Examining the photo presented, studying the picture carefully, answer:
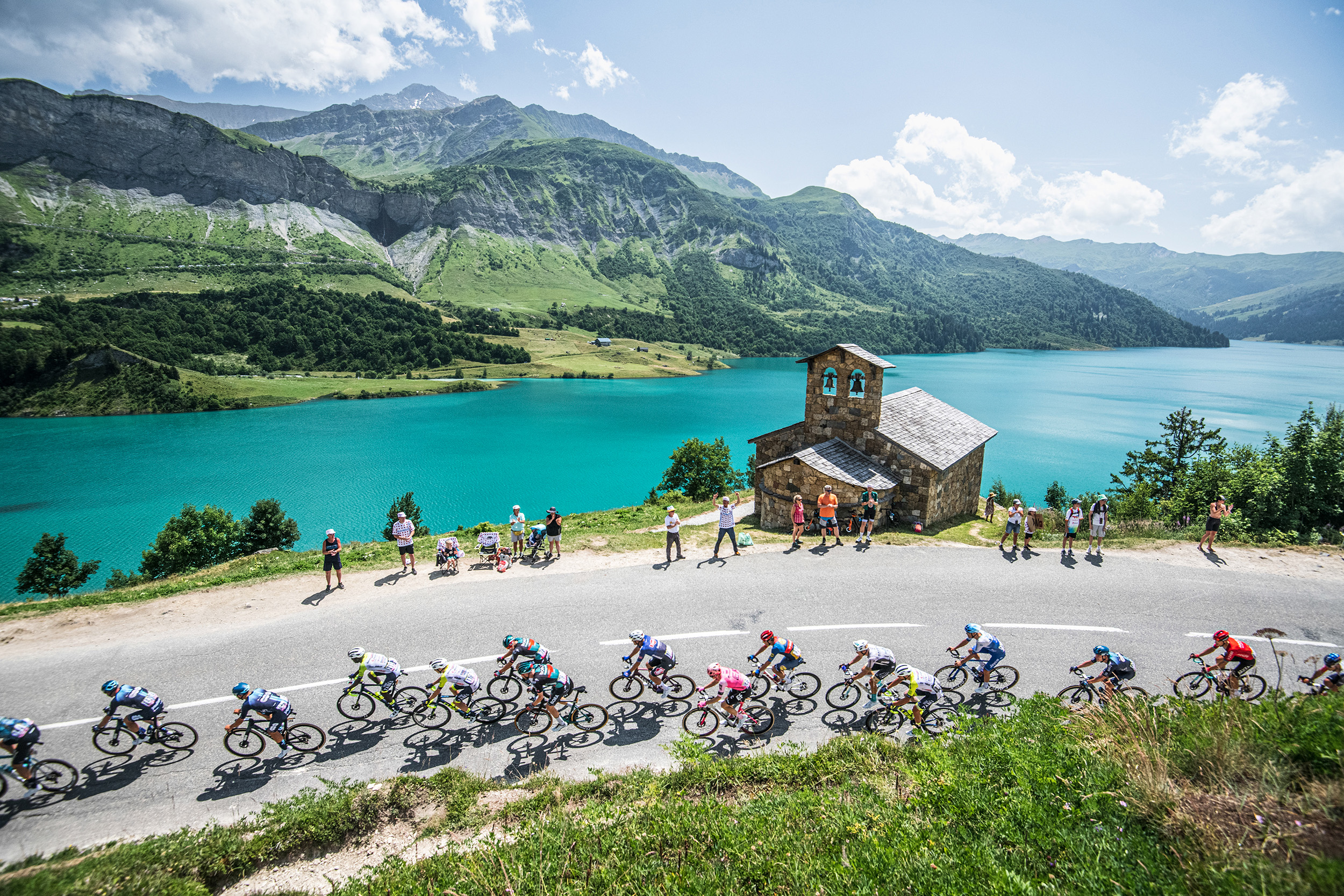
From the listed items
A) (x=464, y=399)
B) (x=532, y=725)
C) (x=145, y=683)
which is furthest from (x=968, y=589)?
(x=464, y=399)

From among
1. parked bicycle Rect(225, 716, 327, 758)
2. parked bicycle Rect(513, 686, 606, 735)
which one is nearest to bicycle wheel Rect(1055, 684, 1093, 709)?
parked bicycle Rect(513, 686, 606, 735)

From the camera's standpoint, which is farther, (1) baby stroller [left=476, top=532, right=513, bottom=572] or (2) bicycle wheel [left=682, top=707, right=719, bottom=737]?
(1) baby stroller [left=476, top=532, right=513, bottom=572]

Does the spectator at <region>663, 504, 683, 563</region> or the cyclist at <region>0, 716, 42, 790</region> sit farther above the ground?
the spectator at <region>663, 504, 683, 563</region>

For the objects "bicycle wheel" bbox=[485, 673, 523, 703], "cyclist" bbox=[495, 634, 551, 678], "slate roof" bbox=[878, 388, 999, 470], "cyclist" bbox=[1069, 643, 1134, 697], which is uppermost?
"slate roof" bbox=[878, 388, 999, 470]

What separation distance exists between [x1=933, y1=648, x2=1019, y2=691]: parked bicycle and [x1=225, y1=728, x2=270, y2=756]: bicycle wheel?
1383 cm

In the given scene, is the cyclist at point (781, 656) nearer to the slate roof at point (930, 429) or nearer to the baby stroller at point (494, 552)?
the baby stroller at point (494, 552)

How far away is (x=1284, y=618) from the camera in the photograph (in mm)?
15398

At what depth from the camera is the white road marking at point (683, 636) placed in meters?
14.6

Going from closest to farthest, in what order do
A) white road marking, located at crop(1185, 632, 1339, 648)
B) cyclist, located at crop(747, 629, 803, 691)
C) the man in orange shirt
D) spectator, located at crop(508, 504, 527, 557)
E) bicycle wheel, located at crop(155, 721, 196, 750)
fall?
1. bicycle wheel, located at crop(155, 721, 196, 750)
2. cyclist, located at crop(747, 629, 803, 691)
3. white road marking, located at crop(1185, 632, 1339, 648)
4. spectator, located at crop(508, 504, 527, 557)
5. the man in orange shirt

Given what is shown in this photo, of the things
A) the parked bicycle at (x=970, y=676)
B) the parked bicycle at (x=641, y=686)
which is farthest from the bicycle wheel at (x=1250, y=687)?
the parked bicycle at (x=641, y=686)

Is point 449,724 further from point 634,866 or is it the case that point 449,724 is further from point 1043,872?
point 1043,872

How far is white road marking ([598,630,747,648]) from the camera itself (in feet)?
47.9

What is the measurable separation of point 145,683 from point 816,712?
1512 centimetres

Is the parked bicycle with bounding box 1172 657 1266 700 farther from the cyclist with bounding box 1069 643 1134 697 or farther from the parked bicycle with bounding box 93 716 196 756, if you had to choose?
the parked bicycle with bounding box 93 716 196 756
